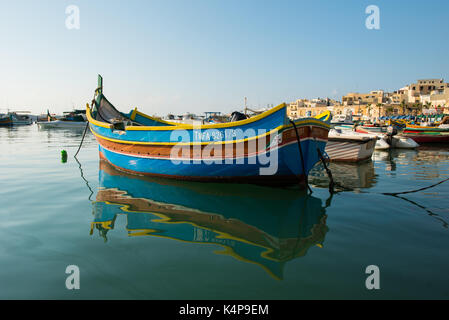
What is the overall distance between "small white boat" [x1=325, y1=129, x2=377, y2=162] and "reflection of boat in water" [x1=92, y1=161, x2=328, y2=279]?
23.3 ft

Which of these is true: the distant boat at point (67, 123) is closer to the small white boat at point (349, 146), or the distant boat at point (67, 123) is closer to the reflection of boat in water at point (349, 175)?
the small white boat at point (349, 146)

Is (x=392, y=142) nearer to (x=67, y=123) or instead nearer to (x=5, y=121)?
(x=67, y=123)

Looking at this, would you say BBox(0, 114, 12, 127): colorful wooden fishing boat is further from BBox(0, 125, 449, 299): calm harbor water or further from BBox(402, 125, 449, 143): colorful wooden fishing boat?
BBox(402, 125, 449, 143): colorful wooden fishing boat

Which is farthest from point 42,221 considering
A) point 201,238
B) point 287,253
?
point 287,253

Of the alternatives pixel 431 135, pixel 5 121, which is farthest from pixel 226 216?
pixel 5 121

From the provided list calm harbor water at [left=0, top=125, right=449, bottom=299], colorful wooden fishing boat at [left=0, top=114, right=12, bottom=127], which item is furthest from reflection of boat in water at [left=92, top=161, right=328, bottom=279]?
colorful wooden fishing boat at [left=0, top=114, right=12, bottom=127]

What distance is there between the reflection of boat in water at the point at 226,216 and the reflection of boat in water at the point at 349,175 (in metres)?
2.06

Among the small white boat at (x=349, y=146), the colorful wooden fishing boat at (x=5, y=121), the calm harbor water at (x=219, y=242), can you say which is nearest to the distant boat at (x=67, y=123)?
the colorful wooden fishing boat at (x=5, y=121)

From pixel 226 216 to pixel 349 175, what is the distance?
271 inches

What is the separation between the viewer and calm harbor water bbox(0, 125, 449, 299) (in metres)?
3.13

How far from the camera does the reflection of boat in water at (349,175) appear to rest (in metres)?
8.73

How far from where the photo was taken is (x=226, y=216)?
557 cm
